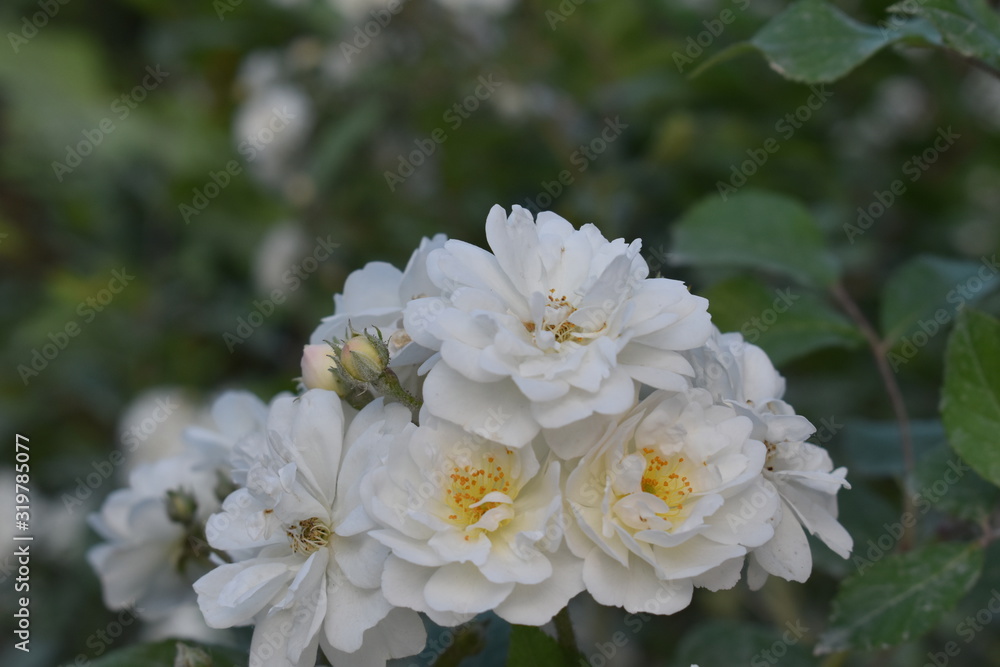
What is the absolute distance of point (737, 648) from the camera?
3.67ft

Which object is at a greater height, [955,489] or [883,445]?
[955,489]

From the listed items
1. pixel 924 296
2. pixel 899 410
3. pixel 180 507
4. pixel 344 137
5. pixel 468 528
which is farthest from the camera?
pixel 344 137

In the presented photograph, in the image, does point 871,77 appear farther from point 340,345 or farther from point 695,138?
point 340,345

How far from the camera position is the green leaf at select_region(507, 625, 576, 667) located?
762mm

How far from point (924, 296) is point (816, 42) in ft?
1.46

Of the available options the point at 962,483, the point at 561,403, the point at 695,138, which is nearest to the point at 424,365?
the point at 561,403

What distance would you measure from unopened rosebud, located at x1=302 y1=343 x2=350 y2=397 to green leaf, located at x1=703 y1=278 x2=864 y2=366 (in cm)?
52

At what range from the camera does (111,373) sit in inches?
91.9

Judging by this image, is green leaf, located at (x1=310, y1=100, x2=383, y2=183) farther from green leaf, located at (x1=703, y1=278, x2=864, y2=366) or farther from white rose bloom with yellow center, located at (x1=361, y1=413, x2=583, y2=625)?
white rose bloom with yellow center, located at (x1=361, y1=413, x2=583, y2=625)

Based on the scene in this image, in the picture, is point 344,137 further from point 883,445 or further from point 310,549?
point 310,549

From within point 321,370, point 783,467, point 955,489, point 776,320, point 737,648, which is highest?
point 321,370

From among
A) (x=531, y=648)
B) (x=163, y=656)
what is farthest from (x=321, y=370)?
(x=163, y=656)

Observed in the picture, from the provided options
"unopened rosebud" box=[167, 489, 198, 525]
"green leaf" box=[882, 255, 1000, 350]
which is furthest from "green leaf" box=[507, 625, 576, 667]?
"green leaf" box=[882, 255, 1000, 350]

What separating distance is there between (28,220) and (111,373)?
76cm
